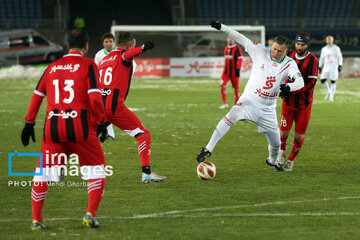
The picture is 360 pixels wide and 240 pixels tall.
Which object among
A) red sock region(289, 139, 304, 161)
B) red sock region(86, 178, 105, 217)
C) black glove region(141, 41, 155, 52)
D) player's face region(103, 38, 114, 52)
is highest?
black glove region(141, 41, 155, 52)

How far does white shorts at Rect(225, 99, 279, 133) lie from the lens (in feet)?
31.1

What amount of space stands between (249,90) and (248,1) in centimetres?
4388

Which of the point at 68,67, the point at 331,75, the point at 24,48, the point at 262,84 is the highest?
the point at 68,67

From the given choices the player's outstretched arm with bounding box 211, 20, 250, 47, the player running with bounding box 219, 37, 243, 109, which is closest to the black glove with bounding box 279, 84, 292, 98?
the player's outstretched arm with bounding box 211, 20, 250, 47

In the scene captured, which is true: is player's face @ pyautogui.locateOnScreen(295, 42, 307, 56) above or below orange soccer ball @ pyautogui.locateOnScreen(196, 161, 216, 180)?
above

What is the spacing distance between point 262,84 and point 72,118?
3747 mm

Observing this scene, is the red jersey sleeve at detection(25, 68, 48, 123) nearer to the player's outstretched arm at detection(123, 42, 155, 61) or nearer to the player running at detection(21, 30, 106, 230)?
the player running at detection(21, 30, 106, 230)

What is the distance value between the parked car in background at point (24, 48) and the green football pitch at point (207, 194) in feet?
88.1

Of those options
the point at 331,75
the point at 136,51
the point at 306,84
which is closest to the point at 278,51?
the point at 306,84

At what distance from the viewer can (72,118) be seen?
649cm

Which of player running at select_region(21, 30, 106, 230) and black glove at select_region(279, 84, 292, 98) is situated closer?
player running at select_region(21, 30, 106, 230)

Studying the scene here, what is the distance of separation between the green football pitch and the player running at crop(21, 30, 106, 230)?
46 cm

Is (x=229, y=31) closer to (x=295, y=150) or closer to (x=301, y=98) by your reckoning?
(x=301, y=98)

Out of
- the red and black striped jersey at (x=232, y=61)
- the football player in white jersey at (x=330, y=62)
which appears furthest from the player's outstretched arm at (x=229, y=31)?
the football player in white jersey at (x=330, y=62)
